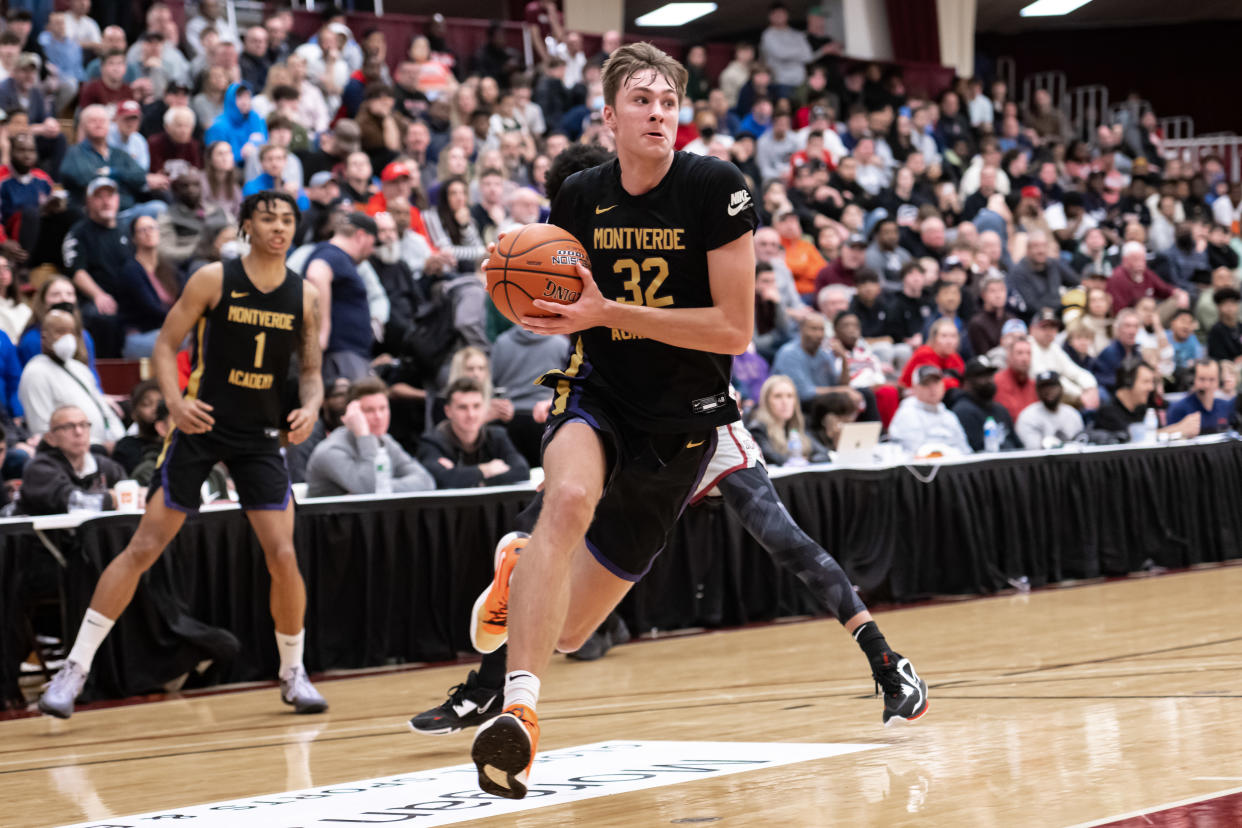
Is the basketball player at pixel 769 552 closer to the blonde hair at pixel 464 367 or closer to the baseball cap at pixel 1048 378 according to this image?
the blonde hair at pixel 464 367

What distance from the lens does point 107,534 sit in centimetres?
678

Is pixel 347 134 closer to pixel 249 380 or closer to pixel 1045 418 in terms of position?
pixel 1045 418

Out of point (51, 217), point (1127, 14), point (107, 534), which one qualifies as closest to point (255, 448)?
point (107, 534)

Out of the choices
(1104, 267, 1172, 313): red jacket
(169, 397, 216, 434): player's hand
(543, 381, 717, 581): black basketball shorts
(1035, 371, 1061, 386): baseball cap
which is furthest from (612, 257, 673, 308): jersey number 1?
(1104, 267, 1172, 313): red jacket

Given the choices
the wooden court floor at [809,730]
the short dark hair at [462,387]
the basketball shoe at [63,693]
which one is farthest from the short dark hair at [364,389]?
the basketball shoe at [63,693]

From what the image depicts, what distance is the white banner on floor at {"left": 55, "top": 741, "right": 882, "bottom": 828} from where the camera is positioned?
3678mm

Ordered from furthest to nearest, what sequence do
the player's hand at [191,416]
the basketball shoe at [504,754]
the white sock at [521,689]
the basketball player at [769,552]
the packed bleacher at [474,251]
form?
the packed bleacher at [474,251], the player's hand at [191,416], the basketball player at [769,552], the white sock at [521,689], the basketball shoe at [504,754]

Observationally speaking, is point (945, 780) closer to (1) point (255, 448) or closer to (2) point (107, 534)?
(1) point (255, 448)

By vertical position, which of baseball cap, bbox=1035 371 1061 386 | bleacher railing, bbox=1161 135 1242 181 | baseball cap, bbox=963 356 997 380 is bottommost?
baseball cap, bbox=1035 371 1061 386

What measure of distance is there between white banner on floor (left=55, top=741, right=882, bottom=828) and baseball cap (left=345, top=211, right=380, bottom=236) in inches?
236

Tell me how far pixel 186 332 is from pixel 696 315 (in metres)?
2.88

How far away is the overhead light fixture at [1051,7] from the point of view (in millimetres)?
25984

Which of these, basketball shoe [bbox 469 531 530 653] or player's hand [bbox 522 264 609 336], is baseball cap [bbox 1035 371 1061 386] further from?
player's hand [bbox 522 264 609 336]

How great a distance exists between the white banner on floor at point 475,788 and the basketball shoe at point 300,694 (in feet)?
5.57
